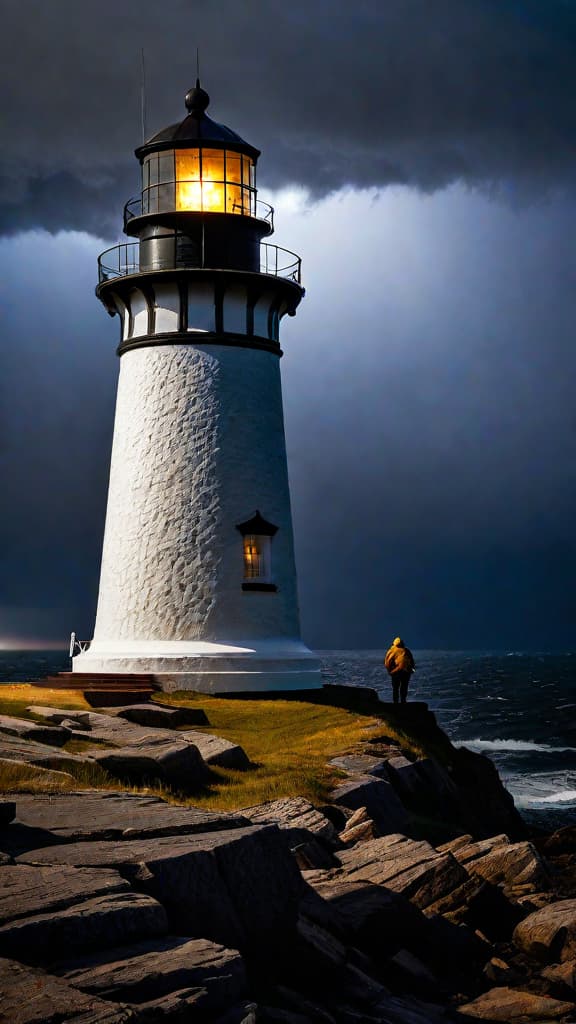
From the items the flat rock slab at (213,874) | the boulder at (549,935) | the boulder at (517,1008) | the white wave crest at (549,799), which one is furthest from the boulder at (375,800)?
the white wave crest at (549,799)

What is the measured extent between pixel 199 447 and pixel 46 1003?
20.5 metres

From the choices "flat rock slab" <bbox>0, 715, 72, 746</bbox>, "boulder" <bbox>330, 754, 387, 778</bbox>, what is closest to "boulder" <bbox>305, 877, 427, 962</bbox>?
"flat rock slab" <bbox>0, 715, 72, 746</bbox>

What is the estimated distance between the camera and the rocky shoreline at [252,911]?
7.14 meters

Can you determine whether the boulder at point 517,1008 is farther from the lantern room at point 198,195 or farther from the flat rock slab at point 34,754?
the lantern room at point 198,195

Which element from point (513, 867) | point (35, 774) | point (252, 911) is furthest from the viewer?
point (513, 867)

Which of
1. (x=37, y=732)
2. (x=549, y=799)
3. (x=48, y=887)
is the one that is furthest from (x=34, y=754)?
(x=549, y=799)

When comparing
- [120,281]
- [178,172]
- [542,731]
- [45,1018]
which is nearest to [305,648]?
[120,281]

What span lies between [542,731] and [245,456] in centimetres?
3503

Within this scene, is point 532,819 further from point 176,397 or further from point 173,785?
point 173,785

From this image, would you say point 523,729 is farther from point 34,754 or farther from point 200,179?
point 34,754

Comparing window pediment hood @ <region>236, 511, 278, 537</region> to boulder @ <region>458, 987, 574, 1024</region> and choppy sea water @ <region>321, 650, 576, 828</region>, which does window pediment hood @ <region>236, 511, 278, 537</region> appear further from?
boulder @ <region>458, 987, 574, 1024</region>

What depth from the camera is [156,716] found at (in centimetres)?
1972

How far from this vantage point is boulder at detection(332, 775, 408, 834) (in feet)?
49.9

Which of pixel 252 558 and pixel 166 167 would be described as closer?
pixel 252 558
